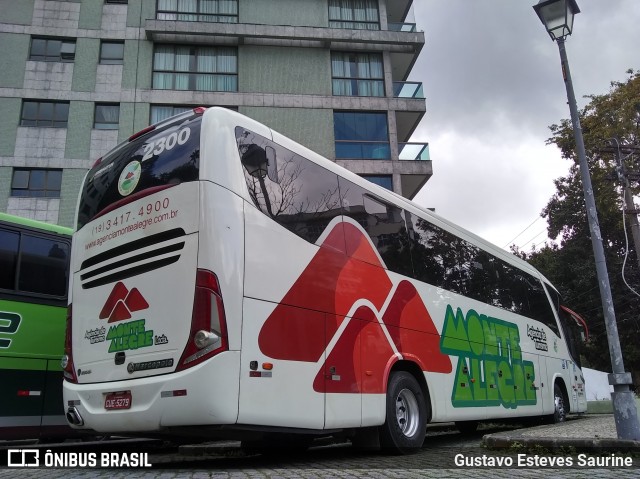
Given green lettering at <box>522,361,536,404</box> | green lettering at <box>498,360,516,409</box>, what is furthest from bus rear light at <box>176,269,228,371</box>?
green lettering at <box>522,361,536,404</box>

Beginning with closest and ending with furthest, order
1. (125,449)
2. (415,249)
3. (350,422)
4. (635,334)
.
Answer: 1. (350,422)
2. (415,249)
3. (125,449)
4. (635,334)

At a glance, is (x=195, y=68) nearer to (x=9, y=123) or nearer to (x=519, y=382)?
(x=9, y=123)

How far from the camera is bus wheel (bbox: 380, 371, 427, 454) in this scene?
6789mm

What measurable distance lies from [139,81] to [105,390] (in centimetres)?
2244

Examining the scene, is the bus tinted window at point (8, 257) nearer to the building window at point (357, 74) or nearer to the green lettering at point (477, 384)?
the green lettering at point (477, 384)

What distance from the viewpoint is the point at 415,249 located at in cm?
845

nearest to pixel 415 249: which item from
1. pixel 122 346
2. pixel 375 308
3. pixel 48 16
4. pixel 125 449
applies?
pixel 375 308

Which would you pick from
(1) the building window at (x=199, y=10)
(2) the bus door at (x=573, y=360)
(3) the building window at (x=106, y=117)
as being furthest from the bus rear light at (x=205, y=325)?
(1) the building window at (x=199, y=10)

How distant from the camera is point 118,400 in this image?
17.8ft

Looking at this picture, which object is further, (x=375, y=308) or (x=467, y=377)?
(x=467, y=377)

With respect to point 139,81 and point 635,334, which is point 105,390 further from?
point 635,334

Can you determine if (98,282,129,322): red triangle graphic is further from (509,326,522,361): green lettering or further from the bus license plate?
(509,326,522,361): green lettering

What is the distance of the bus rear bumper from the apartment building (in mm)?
19924

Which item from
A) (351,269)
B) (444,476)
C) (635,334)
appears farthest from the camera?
(635,334)
